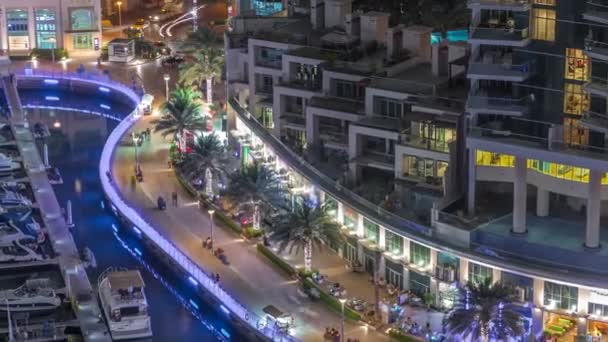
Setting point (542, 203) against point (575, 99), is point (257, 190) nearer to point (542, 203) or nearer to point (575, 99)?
point (542, 203)

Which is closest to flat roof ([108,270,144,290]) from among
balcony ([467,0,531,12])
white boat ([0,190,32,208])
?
white boat ([0,190,32,208])

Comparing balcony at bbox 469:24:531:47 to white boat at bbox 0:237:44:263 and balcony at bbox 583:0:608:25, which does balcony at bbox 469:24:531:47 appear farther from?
white boat at bbox 0:237:44:263

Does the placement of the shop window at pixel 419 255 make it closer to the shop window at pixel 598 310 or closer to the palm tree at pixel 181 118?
the shop window at pixel 598 310

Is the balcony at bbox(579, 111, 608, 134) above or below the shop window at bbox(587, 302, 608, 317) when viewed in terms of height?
above

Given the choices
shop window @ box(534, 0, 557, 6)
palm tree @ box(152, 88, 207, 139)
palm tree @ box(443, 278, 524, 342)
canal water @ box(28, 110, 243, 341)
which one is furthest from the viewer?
palm tree @ box(152, 88, 207, 139)

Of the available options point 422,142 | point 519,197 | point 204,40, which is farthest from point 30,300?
point 204,40

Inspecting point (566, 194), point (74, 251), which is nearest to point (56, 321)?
point (74, 251)

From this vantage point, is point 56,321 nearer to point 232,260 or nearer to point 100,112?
point 232,260

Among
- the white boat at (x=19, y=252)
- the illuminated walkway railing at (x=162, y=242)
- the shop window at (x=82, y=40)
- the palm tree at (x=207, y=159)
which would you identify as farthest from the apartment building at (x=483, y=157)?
the shop window at (x=82, y=40)
